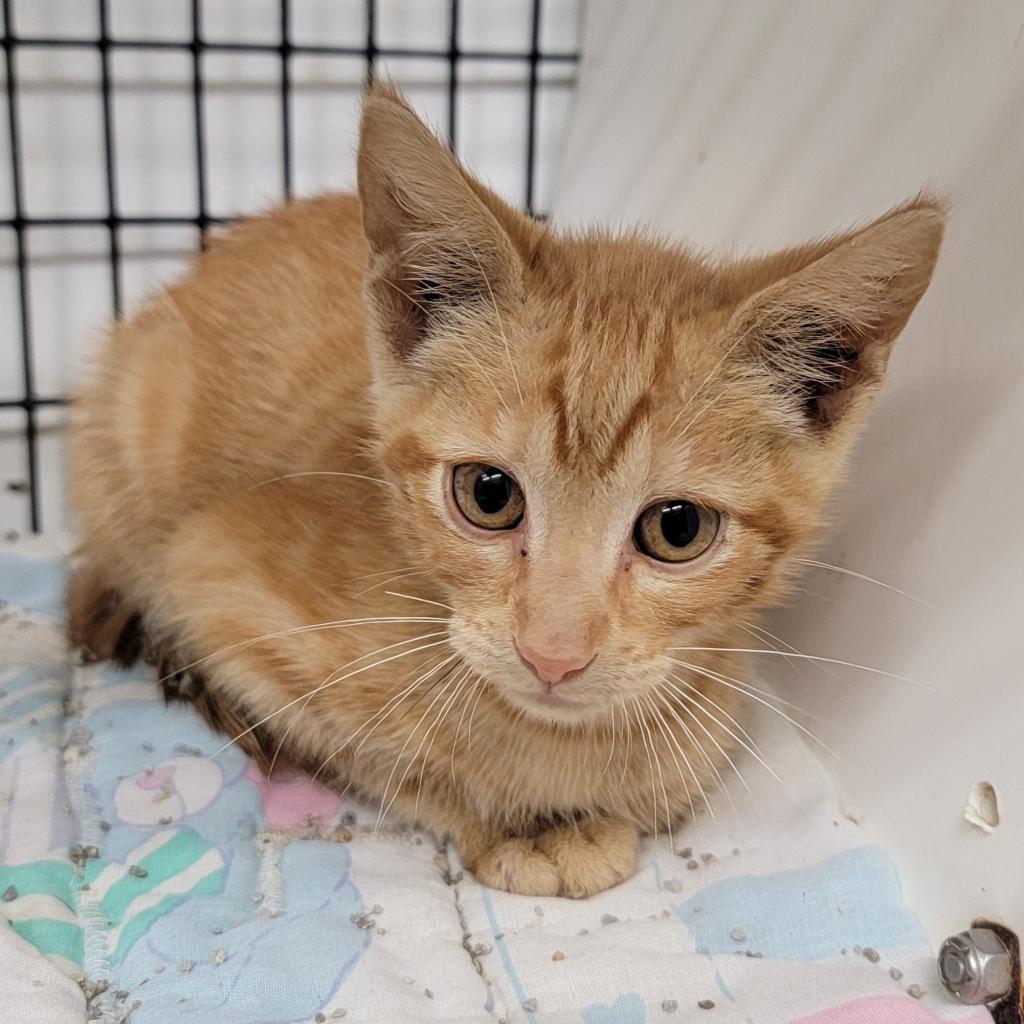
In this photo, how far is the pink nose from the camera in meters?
0.99

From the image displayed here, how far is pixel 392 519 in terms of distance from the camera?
124 centimetres

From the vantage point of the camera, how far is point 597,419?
1038mm

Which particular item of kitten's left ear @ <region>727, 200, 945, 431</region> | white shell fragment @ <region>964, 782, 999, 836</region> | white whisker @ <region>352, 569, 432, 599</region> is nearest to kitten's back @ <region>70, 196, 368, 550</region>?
white whisker @ <region>352, 569, 432, 599</region>

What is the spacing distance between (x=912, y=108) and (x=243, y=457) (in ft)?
2.88

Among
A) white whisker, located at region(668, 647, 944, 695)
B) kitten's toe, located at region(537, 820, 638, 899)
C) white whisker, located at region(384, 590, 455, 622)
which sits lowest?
kitten's toe, located at region(537, 820, 638, 899)

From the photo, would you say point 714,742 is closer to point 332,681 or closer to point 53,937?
point 332,681

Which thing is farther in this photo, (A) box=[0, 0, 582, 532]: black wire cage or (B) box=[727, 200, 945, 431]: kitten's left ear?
(A) box=[0, 0, 582, 532]: black wire cage

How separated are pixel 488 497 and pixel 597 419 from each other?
0.43 ft

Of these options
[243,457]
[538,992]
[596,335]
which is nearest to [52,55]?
[243,457]

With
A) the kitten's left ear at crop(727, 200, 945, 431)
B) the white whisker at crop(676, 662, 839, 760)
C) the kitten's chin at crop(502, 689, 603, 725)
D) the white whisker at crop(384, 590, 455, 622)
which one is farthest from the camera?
the white whisker at crop(676, 662, 839, 760)

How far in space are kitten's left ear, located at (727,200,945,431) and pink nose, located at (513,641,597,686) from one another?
32cm

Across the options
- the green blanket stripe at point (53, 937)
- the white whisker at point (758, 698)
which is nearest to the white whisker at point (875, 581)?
the white whisker at point (758, 698)

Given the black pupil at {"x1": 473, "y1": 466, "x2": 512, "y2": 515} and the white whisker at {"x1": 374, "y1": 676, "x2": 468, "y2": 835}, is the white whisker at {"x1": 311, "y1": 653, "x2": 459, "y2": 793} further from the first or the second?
the black pupil at {"x1": 473, "y1": 466, "x2": 512, "y2": 515}

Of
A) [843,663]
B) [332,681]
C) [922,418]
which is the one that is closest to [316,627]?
[332,681]
